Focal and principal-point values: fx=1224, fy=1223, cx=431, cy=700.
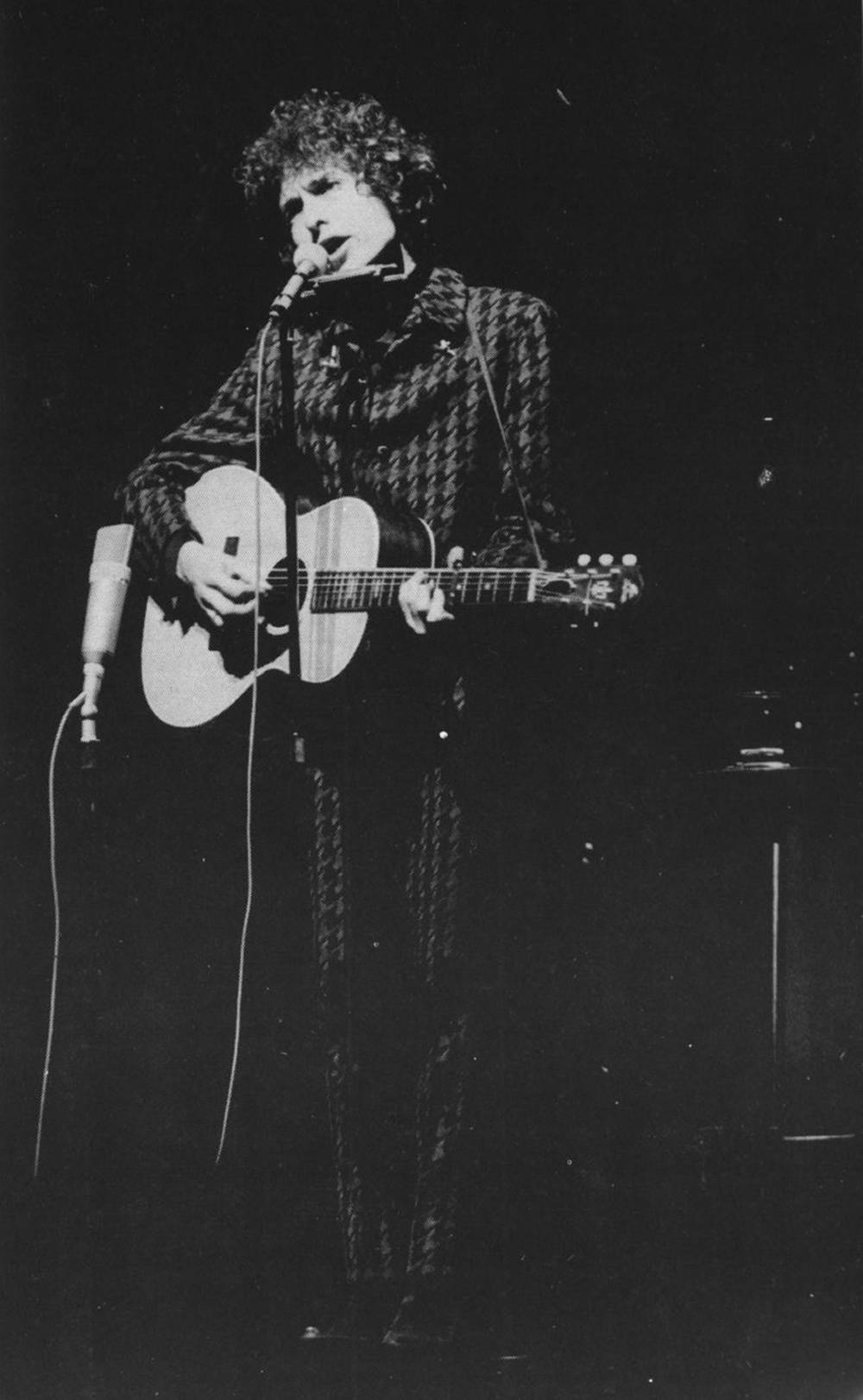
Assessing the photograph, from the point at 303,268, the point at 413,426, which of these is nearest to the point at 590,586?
the point at 413,426

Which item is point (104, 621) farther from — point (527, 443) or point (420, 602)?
point (527, 443)

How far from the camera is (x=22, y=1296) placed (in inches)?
87.4

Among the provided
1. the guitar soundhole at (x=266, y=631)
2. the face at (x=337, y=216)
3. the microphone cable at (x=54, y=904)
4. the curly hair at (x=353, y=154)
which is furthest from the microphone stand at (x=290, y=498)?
the microphone cable at (x=54, y=904)

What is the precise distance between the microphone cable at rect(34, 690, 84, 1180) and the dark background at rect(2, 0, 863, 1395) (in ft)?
0.06

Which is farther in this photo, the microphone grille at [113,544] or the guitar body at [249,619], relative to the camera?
the microphone grille at [113,544]

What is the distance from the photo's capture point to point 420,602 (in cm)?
210

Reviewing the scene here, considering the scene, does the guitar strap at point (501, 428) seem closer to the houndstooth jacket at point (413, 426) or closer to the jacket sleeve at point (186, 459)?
the houndstooth jacket at point (413, 426)

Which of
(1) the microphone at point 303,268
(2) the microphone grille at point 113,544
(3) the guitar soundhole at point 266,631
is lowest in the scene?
(3) the guitar soundhole at point 266,631

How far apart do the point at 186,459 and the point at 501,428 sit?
0.58m

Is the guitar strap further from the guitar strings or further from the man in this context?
the guitar strings

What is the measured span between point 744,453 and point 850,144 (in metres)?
0.60

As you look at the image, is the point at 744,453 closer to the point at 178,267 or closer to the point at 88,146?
the point at 178,267

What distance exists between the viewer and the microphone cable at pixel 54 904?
225 centimetres

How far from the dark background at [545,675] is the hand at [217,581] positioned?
0.13m
